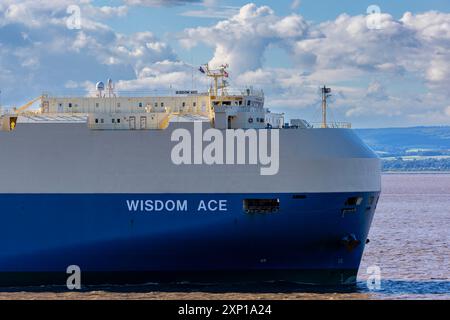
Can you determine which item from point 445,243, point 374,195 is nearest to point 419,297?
point 374,195

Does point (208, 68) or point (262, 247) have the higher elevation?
point (208, 68)

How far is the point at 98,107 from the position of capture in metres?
30.8

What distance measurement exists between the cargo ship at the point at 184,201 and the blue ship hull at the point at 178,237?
31 millimetres

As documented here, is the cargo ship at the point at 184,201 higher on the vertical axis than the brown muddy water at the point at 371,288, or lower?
higher

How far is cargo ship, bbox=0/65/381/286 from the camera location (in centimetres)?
2798

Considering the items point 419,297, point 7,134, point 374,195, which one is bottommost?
point 419,297

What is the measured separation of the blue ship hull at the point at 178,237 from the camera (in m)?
28.0

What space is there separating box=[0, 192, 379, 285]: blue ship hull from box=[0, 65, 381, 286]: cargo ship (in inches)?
1.2

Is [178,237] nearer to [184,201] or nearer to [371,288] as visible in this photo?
[184,201]

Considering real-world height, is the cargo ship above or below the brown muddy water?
above
